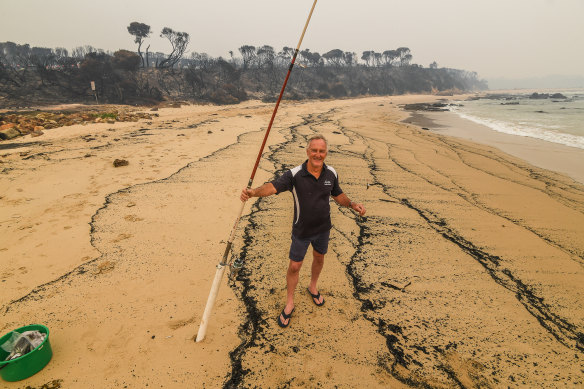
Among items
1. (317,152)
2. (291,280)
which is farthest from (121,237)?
(317,152)

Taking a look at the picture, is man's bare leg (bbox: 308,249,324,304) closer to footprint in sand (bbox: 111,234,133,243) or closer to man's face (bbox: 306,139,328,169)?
man's face (bbox: 306,139,328,169)

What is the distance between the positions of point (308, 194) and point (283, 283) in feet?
5.05

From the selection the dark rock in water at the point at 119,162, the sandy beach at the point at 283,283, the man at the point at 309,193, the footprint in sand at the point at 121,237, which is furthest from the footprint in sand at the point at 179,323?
the dark rock in water at the point at 119,162

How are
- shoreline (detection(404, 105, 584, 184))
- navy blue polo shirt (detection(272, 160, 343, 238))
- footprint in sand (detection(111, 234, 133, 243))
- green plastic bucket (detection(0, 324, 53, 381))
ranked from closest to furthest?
1. green plastic bucket (detection(0, 324, 53, 381))
2. navy blue polo shirt (detection(272, 160, 343, 238))
3. footprint in sand (detection(111, 234, 133, 243))
4. shoreline (detection(404, 105, 584, 184))

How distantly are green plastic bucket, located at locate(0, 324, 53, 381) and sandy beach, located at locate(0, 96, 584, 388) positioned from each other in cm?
9

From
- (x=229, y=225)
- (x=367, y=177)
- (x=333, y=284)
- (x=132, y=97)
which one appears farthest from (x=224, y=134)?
(x=132, y=97)

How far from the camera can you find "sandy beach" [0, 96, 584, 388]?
2.57 m

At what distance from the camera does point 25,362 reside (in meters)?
2.27

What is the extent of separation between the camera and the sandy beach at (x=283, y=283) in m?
2.57

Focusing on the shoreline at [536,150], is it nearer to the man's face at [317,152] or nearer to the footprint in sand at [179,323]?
the man's face at [317,152]

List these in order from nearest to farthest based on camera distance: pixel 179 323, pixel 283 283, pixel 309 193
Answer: pixel 309 193, pixel 179 323, pixel 283 283

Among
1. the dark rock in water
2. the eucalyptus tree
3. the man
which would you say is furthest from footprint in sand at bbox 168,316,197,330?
the eucalyptus tree

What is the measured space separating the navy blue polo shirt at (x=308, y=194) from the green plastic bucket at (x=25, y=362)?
252cm

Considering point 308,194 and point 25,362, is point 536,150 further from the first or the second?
point 25,362
